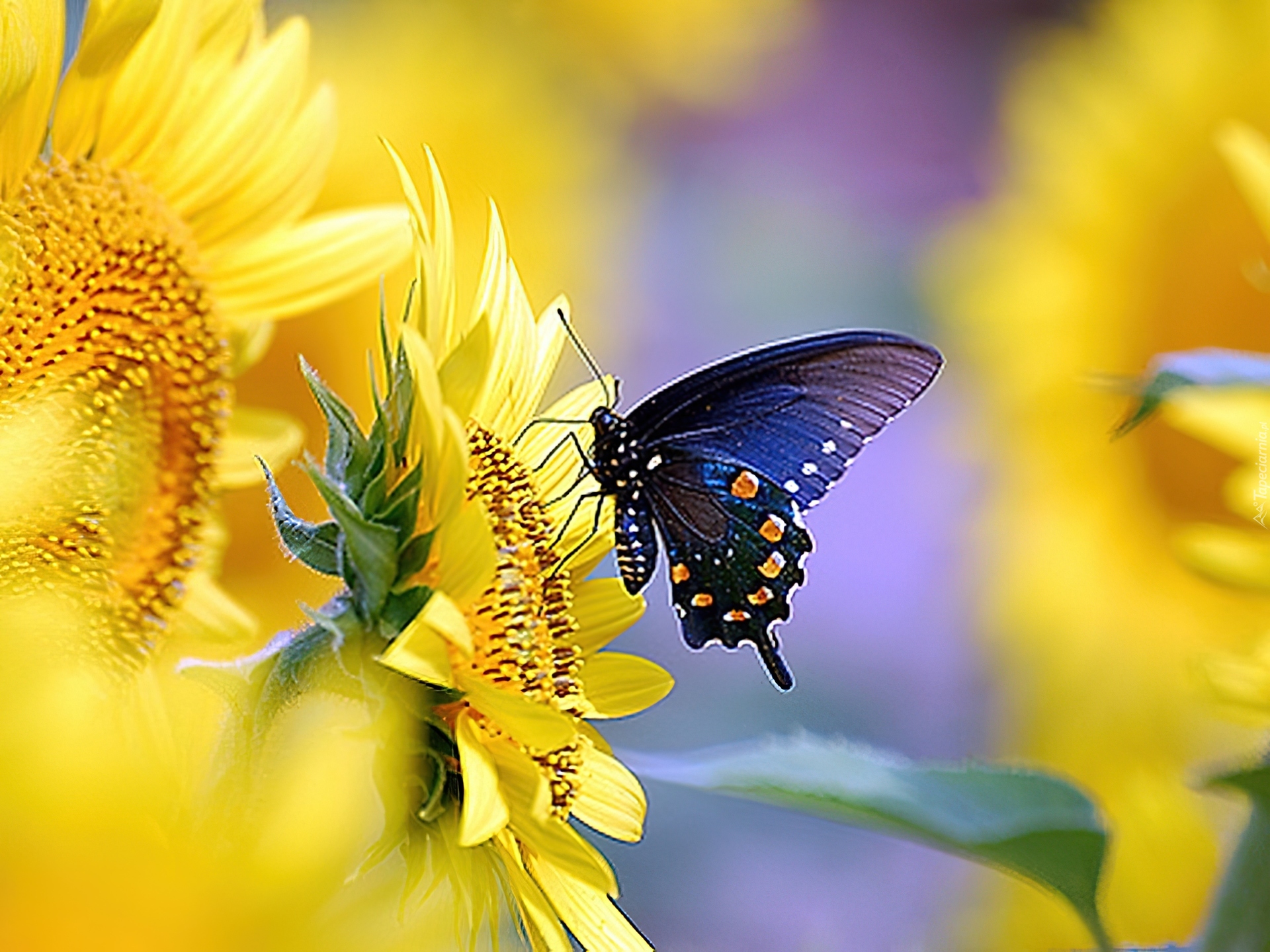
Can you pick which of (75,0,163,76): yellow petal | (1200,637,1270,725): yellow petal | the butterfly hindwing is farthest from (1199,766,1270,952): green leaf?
(75,0,163,76): yellow petal

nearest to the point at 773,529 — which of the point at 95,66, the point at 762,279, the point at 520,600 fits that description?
the point at 520,600

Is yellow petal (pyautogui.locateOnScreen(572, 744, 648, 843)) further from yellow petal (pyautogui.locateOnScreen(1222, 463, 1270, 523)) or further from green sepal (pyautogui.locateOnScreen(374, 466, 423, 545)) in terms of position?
yellow petal (pyautogui.locateOnScreen(1222, 463, 1270, 523))

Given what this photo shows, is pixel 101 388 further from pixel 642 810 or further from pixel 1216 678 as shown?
pixel 1216 678

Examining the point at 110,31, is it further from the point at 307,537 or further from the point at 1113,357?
the point at 1113,357

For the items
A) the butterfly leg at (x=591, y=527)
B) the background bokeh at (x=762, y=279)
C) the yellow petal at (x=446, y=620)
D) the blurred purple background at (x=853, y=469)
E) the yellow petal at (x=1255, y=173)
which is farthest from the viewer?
the blurred purple background at (x=853, y=469)

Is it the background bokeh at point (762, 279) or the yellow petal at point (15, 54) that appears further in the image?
the background bokeh at point (762, 279)

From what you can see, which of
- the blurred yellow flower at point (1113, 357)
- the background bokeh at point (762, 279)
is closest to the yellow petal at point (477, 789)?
the background bokeh at point (762, 279)

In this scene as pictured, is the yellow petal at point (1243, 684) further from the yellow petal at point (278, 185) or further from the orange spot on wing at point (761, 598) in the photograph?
the yellow petal at point (278, 185)
